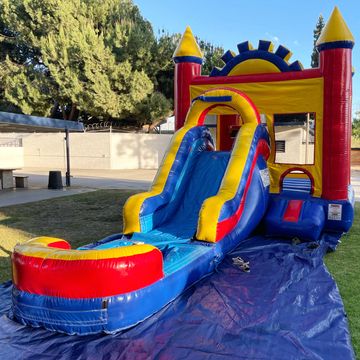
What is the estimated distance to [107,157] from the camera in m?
20.2

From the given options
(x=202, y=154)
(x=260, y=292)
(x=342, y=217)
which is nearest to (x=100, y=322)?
(x=260, y=292)

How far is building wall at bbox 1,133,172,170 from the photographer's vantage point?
20.3 m

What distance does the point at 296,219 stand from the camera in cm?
526

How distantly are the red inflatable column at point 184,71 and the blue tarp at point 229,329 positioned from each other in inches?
154

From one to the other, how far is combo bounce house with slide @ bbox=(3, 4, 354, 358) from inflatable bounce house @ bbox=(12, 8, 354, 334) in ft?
0.04

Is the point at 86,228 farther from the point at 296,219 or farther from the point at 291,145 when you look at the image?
the point at 291,145

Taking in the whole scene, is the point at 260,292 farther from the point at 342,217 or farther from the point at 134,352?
the point at 342,217

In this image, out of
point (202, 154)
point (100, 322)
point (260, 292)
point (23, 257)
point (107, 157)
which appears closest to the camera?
point (100, 322)

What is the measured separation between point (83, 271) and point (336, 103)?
4.44m

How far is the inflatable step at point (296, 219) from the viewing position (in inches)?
202

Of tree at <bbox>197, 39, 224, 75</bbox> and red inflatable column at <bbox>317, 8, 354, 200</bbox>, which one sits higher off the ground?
tree at <bbox>197, 39, 224, 75</bbox>

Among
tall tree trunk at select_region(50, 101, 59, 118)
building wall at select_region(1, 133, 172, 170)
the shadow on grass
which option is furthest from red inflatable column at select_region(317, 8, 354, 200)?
tall tree trunk at select_region(50, 101, 59, 118)

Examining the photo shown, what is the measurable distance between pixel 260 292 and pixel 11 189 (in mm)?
10742

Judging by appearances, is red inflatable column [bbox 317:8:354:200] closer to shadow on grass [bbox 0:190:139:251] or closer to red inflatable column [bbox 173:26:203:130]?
red inflatable column [bbox 173:26:203:130]
